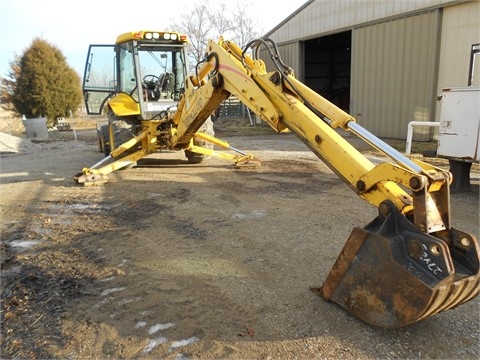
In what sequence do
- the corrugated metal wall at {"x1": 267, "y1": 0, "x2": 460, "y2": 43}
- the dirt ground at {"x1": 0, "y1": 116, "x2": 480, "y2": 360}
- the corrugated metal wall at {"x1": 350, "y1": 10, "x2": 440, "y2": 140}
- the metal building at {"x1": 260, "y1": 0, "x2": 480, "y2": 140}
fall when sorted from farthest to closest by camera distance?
1. the corrugated metal wall at {"x1": 267, "y1": 0, "x2": 460, "y2": 43}
2. the corrugated metal wall at {"x1": 350, "y1": 10, "x2": 440, "y2": 140}
3. the metal building at {"x1": 260, "y1": 0, "x2": 480, "y2": 140}
4. the dirt ground at {"x1": 0, "y1": 116, "x2": 480, "y2": 360}

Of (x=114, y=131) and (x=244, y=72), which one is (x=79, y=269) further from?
(x=114, y=131)

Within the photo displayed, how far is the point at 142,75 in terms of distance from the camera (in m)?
8.22

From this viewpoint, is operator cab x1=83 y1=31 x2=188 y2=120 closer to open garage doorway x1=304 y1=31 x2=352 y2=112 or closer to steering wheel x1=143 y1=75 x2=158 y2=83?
steering wheel x1=143 y1=75 x2=158 y2=83

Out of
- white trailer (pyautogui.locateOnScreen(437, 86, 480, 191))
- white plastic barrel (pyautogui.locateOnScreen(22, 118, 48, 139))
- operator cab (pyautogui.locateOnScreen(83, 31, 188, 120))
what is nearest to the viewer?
white trailer (pyautogui.locateOnScreen(437, 86, 480, 191))

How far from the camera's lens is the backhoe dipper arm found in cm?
248

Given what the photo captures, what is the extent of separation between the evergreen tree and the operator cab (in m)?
15.1

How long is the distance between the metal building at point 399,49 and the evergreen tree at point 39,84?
44.1 feet

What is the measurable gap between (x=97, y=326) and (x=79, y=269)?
1.11 metres

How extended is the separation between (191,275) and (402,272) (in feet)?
6.26

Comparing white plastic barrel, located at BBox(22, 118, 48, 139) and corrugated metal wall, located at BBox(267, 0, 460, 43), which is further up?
corrugated metal wall, located at BBox(267, 0, 460, 43)

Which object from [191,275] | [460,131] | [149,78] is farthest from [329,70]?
[191,275]

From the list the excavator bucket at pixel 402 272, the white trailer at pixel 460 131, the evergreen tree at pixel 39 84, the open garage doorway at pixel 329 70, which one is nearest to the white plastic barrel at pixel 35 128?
the evergreen tree at pixel 39 84

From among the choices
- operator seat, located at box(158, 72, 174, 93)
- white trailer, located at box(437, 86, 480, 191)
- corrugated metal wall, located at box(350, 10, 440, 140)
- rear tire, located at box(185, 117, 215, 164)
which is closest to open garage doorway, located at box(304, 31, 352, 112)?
corrugated metal wall, located at box(350, 10, 440, 140)

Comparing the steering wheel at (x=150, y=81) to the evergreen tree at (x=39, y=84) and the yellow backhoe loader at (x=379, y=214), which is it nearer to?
the yellow backhoe loader at (x=379, y=214)
